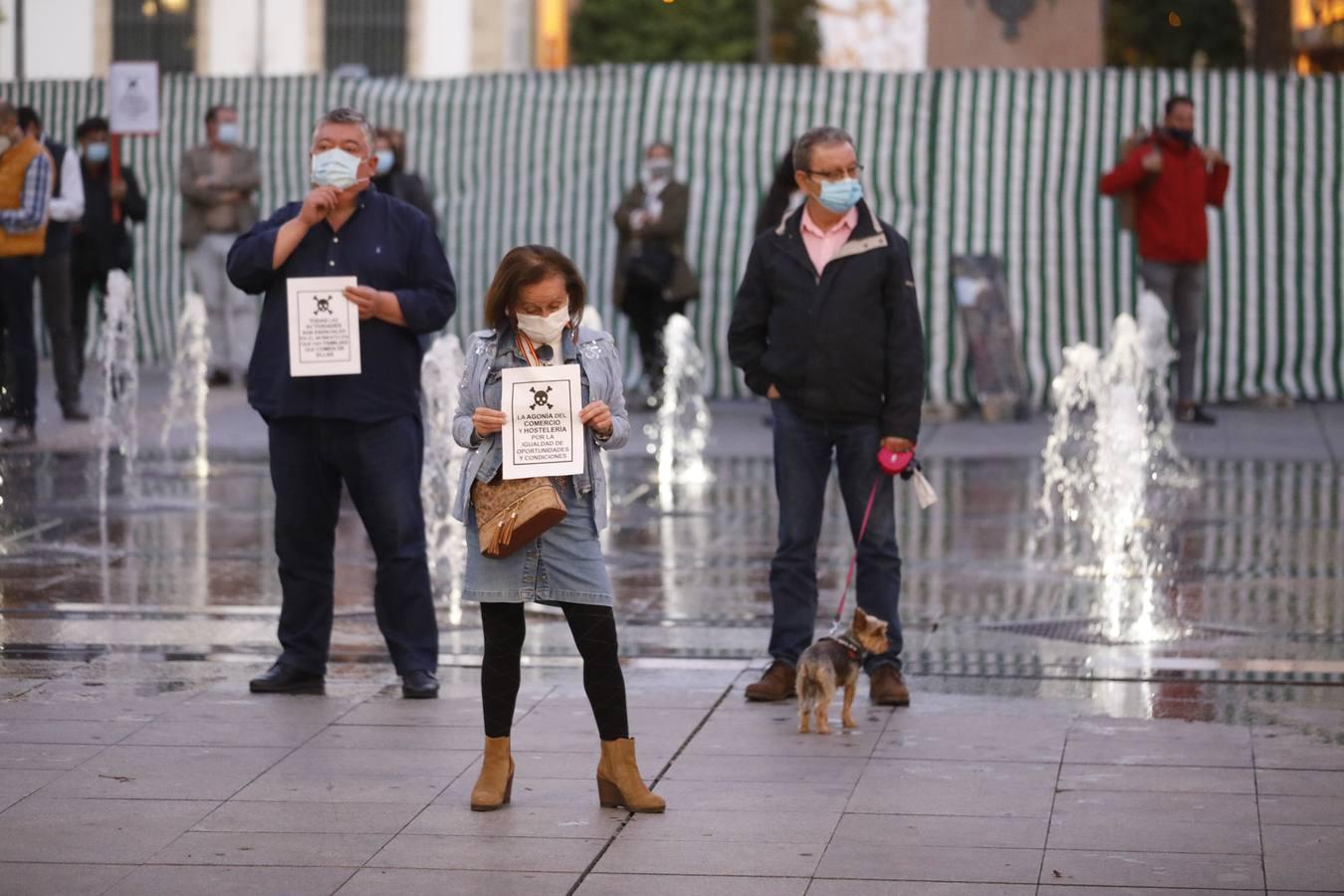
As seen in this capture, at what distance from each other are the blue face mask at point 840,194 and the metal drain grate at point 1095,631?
2.10 meters

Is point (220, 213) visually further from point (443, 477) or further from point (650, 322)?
point (443, 477)

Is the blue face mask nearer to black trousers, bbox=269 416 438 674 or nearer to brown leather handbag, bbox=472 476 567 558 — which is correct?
black trousers, bbox=269 416 438 674

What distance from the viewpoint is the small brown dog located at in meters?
7.34

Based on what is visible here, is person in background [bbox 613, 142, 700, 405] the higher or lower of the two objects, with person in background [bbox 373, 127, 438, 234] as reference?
lower

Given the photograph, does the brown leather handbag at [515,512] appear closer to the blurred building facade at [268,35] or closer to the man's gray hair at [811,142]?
the man's gray hair at [811,142]

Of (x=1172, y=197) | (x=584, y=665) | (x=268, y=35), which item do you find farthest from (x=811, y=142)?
(x=268, y=35)

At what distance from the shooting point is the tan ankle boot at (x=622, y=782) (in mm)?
6375

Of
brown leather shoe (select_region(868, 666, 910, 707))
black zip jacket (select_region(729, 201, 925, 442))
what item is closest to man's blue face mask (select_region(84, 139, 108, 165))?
black zip jacket (select_region(729, 201, 925, 442))

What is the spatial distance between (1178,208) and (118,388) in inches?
295

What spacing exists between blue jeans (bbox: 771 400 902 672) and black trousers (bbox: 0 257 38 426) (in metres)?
7.94

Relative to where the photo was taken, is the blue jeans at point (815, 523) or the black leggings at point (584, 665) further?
the blue jeans at point (815, 523)

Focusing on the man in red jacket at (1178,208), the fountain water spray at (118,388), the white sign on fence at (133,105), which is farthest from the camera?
the white sign on fence at (133,105)

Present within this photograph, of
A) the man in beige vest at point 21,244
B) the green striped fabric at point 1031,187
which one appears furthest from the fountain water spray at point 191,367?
the green striped fabric at point 1031,187

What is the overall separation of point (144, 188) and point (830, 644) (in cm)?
1382
